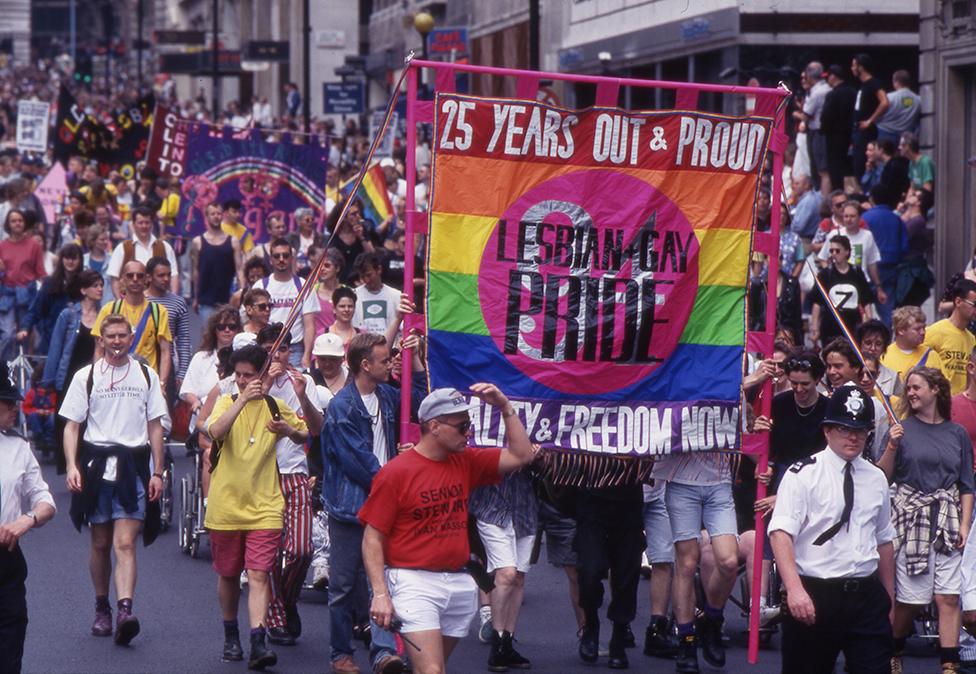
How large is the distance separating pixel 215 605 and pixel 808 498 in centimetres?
462

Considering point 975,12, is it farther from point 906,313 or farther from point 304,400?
point 304,400

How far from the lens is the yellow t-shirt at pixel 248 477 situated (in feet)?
32.8

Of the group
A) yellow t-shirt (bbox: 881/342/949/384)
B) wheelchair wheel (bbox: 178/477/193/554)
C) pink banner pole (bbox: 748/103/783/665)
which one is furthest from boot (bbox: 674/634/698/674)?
wheelchair wheel (bbox: 178/477/193/554)

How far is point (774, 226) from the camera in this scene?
9469 mm

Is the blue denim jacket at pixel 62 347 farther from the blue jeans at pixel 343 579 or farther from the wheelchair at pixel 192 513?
the blue jeans at pixel 343 579

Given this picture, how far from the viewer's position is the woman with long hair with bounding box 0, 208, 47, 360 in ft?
59.9

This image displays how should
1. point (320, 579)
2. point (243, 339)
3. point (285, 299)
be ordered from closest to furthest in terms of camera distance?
point (243, 339) → point (320, 579) → point (285, 299)

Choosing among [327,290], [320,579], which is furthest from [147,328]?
[320,579]

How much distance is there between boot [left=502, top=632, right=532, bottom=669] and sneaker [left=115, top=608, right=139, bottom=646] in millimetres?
2029

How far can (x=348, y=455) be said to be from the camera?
950 cm

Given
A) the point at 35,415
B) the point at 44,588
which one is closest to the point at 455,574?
the point at 44,588

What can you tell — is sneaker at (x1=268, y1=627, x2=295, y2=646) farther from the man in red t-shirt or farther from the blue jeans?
the man in red t-shirt

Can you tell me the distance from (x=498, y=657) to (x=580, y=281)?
206 cm

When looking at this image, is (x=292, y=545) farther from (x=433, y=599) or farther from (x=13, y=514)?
(x=433, y=599)
